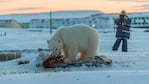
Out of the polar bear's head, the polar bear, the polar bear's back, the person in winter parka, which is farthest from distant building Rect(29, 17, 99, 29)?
the polar bear's head

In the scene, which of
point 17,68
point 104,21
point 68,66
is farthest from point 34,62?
point 104,21

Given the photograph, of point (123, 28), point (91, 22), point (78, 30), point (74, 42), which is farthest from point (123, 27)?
point (91, 22)

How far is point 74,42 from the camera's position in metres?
12.8

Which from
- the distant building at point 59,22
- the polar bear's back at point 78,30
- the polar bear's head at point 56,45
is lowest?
the distant building at point 59,22

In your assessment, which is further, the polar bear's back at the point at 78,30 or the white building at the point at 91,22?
the white building at the point at 91,22

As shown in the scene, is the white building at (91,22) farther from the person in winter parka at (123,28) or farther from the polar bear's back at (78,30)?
the polar bear's back at (78,30)

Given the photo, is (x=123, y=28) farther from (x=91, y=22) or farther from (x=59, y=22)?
(x=59, y=22)

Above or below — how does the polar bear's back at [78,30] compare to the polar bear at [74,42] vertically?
above

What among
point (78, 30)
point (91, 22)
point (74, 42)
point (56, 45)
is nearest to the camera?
point (56, 45)

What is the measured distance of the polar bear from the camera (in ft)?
41.3

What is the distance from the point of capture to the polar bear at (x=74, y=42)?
41.3 ft

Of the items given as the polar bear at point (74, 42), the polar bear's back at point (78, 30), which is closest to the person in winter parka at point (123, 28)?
the polar bear at point (74, 42)

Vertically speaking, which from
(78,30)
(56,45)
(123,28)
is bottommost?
(56,45)

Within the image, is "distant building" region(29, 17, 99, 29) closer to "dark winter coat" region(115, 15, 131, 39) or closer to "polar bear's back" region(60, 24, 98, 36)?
"dark winter coat" region(115, 15, 131, 39)
